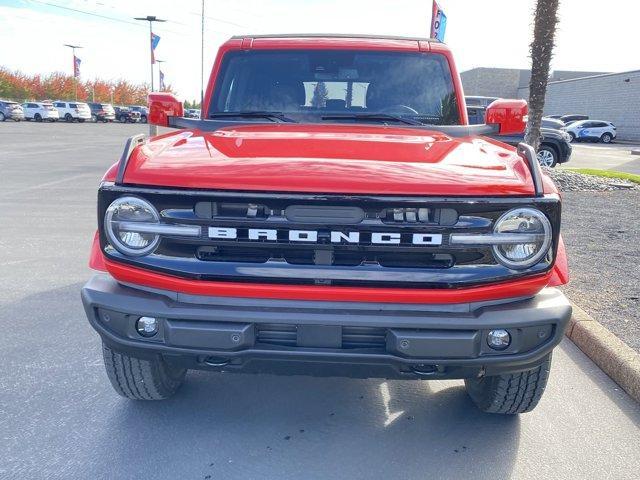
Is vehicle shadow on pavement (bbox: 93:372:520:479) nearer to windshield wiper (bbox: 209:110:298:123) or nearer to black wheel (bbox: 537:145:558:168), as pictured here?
windshield wiper (bbox: 209:110:298:123)

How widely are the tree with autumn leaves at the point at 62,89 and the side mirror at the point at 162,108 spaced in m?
57.5

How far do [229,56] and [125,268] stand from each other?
6.72 ft

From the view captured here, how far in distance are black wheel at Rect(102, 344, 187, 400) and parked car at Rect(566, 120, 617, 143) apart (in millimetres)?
35129

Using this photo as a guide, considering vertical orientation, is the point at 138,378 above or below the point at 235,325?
below

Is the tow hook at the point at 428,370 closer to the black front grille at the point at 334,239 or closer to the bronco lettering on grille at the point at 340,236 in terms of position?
the black front grille at the point at 334,239

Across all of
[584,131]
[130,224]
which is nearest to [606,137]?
[584,131]

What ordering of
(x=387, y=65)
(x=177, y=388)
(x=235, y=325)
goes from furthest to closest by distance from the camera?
(x=387, y=65), (x=177, y=388), (x=235, y=325)

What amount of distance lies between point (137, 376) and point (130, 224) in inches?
36.5

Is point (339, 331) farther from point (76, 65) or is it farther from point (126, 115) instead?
point (76, 65)

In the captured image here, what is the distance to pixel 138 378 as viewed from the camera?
2.91 m

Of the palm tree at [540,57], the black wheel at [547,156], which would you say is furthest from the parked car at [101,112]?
the palm tree at [540,57]

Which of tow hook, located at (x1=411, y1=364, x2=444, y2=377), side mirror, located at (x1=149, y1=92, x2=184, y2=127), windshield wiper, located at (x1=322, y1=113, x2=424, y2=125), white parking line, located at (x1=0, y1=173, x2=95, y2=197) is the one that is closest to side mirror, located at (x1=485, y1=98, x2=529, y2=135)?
windshield wiper, located at (x1=322, y1=113, x2=424, y2=125)

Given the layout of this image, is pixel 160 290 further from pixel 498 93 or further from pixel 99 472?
pixel 498 93

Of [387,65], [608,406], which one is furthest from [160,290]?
[608,406]
